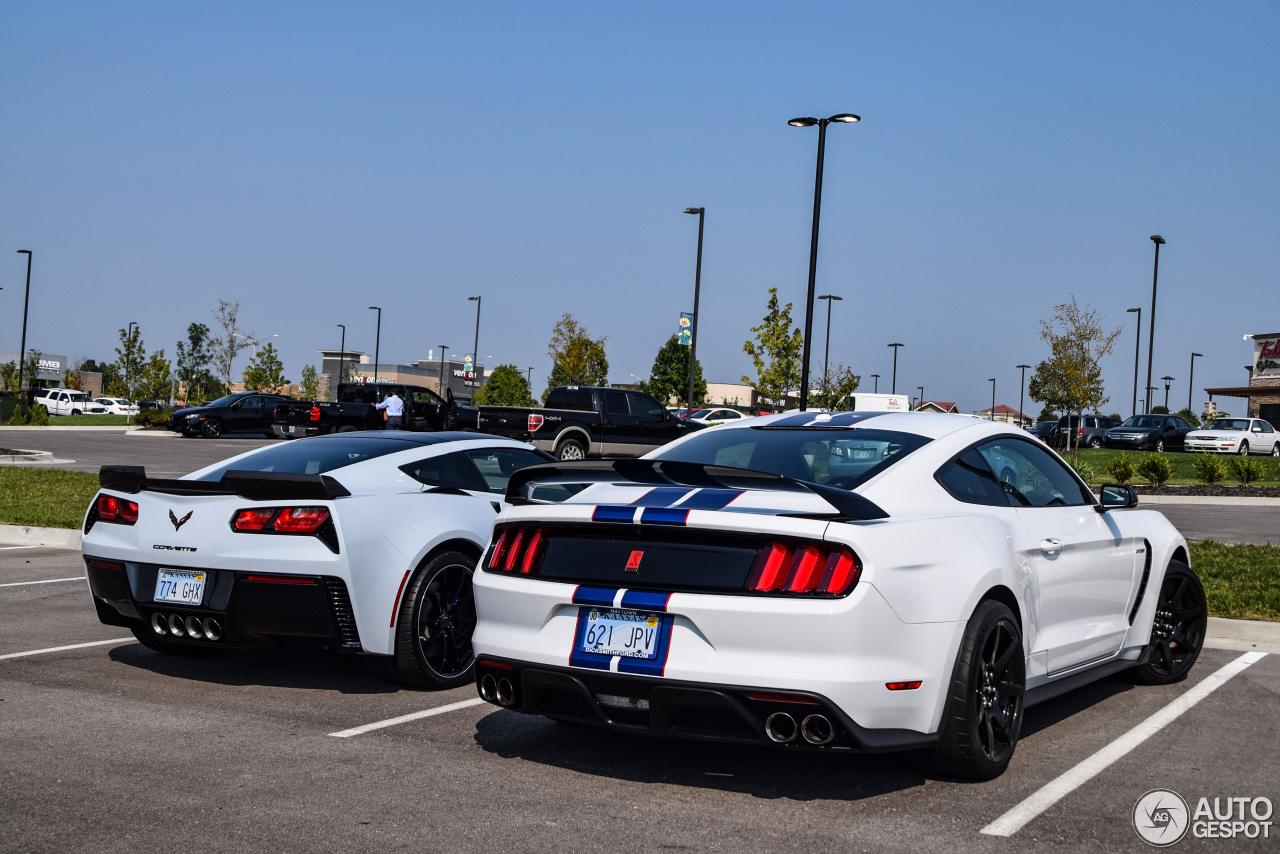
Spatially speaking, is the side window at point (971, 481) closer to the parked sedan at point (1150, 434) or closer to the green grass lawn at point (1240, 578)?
the green grass lawn at point (1240, 578)

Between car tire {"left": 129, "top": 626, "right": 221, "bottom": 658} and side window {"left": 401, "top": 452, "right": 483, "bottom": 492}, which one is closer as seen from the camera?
car tire {"left": 129, "top": 626, "right": 221, "bottom": 658}

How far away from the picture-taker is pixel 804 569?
4.00m

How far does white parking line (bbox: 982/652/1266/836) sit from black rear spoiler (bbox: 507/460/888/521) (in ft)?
3.88

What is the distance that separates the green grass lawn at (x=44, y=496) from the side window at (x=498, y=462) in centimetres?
717

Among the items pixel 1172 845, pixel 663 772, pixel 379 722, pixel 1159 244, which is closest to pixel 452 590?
pixel 379 722

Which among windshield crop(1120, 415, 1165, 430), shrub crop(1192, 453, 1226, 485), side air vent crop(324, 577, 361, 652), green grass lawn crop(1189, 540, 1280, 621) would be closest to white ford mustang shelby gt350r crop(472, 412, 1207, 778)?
side air vent crop(324, 577, 361, 652)

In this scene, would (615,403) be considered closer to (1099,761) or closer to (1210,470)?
(1210,470)

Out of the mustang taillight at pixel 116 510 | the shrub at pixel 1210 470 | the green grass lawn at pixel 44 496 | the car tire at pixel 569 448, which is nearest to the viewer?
the mustang taillight at pixel 116 510

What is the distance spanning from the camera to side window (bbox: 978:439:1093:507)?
17.2ft

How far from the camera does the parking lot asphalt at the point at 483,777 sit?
3.80m

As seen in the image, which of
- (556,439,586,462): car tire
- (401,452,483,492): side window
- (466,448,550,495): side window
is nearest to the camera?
(401,452,483,492): side window

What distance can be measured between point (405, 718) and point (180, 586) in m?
1.42

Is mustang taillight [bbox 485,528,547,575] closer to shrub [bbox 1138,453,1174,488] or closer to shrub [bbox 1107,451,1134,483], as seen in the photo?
shrub [bbox 1107,451,1134,483]

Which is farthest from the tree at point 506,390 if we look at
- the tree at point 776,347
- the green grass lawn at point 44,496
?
the green grass lawn at point 44,496
